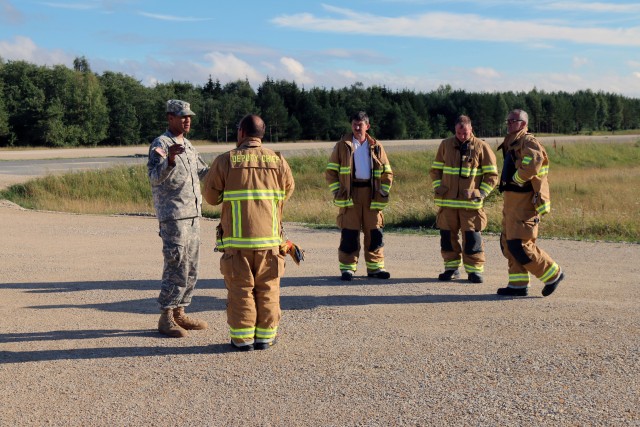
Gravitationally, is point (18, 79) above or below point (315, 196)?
above

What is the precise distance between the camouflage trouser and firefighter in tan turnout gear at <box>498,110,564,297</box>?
360cm

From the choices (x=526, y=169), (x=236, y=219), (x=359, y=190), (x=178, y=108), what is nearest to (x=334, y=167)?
(x=359, y=190)

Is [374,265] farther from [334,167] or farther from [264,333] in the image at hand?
[264,333]

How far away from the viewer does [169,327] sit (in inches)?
263

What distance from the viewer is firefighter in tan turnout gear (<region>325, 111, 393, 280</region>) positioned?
9.43 meters

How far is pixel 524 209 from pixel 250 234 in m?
3.55

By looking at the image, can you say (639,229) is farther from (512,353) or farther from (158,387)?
(158,387)

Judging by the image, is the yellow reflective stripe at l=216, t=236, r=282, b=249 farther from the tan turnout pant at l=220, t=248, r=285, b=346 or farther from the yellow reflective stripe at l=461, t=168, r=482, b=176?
the yellow reflective stripe at l=461, t=168, r=482, b=176

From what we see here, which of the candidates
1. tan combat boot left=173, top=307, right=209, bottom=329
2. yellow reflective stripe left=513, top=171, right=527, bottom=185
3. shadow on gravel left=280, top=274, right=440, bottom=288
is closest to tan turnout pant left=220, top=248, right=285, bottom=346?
tan combat boot left=173, top=307, right=209, bottom=329

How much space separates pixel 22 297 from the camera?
8461 millimetres

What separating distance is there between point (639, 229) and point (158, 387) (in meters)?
11.3

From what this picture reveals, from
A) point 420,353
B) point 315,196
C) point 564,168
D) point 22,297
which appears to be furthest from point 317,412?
point 564,168

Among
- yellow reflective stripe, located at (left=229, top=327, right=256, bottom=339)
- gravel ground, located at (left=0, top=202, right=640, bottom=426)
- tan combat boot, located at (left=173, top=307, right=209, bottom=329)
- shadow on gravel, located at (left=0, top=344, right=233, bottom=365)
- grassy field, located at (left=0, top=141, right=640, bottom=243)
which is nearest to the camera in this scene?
gravel ground, located at (left=0, top=202, right=640, bottom=426)

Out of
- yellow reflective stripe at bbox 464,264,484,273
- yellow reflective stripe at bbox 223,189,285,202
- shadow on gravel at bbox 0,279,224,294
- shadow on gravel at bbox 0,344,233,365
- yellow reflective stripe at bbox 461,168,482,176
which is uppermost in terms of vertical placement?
yellow reflective stripe at bbox 461,168,482,176
